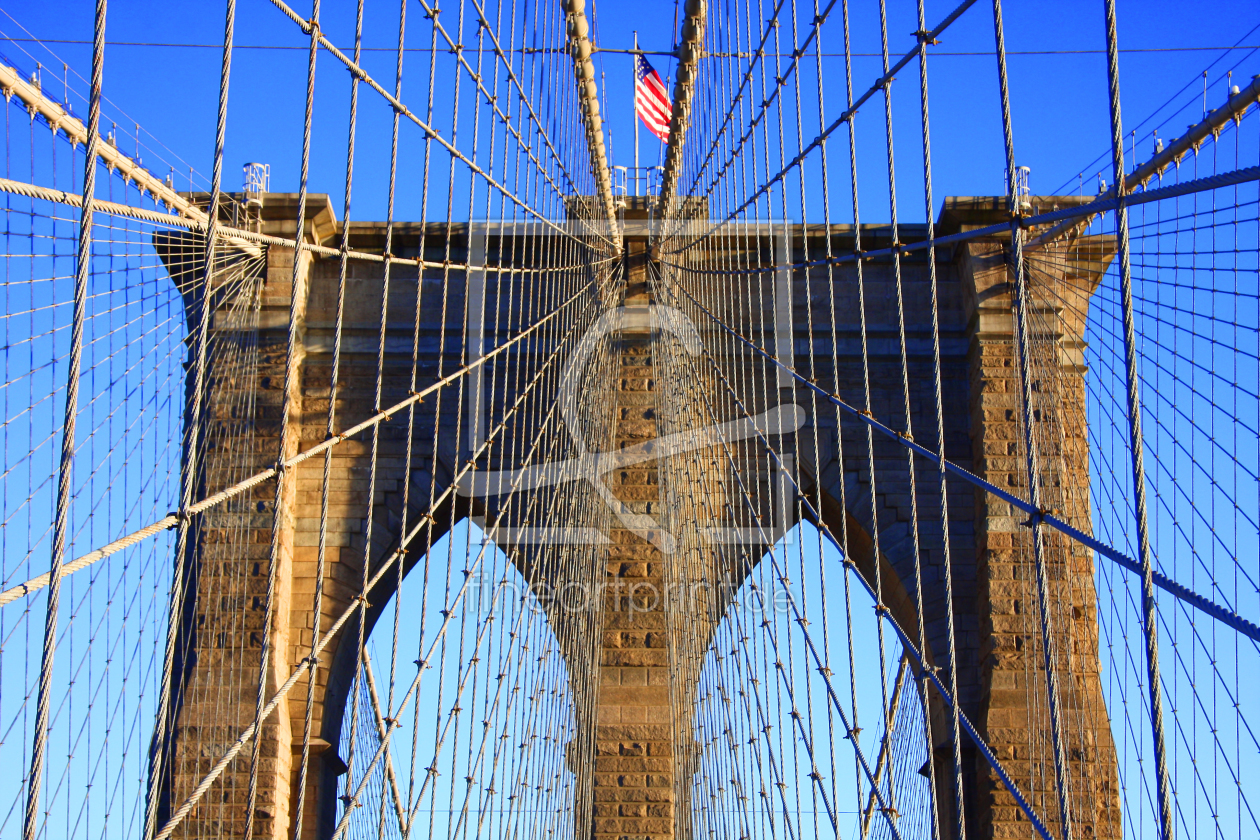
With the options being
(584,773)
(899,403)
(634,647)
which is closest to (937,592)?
(899,403)

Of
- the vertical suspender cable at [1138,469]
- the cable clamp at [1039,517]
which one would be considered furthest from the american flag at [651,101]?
the vertical suspender cable at [1138,469]

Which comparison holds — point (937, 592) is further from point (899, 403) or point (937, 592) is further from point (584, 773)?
point (584, 773)

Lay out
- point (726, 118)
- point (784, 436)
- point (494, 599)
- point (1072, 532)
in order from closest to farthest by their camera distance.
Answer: point (1072, 532) → point (494, 599) → point (726, 118) → point (784, 436)

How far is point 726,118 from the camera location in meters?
9.11

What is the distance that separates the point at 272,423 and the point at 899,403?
4.42 metres

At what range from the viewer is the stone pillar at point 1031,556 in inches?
329

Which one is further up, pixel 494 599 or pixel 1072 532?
pixel 494 599

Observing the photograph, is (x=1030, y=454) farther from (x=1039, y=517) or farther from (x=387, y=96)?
(x=387, y=96)

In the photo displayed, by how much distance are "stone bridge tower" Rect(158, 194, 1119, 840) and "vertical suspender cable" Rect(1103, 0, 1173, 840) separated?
6088mm

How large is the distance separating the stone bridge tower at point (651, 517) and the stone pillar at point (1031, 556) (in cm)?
2

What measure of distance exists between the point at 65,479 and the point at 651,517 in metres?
7.57

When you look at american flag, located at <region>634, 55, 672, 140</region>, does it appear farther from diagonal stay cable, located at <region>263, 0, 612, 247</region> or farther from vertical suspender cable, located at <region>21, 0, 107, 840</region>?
vertical suspender cable, located at <region>21, 0, 107, 840</region>

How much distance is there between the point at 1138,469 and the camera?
2383 millimetres

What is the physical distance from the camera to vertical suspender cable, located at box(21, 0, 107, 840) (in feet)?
6.59
